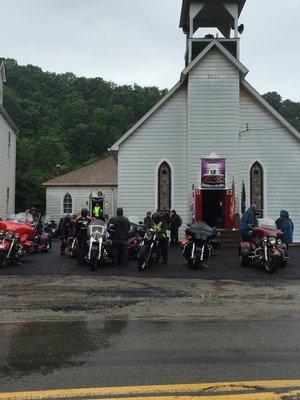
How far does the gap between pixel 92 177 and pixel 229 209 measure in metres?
25.1

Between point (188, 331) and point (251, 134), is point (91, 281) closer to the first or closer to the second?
point (188, 331)

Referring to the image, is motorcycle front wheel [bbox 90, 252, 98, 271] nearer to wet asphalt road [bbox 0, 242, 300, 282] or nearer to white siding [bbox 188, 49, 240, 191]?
wet asphalt road [bbox 0, 242, 300, 282]

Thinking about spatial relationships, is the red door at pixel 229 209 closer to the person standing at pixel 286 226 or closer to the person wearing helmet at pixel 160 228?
the person standing at pixel 286 226

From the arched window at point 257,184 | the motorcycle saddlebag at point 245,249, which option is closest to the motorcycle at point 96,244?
the motorcycle saddlebag at point 245,249

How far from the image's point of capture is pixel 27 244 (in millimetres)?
18141

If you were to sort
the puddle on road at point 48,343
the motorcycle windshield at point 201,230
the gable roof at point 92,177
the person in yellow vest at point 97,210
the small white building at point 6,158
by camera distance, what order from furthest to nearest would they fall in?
the gable roof at point 92,177, the person in yellow vest at point 97,210, the small white building at point 6,158, the motorcycle windshield at point 201,230, the puddle on road at point 48,343

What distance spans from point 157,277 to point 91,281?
75.3 inches

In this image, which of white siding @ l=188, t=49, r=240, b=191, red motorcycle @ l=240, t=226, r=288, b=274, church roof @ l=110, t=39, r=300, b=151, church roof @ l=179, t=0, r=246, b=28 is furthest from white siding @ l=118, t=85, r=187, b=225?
red motorcycle @ l=240, t=226, r=288, b=274

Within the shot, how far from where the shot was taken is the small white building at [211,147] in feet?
87.6

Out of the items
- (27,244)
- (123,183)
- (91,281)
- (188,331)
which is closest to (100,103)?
(123,183)

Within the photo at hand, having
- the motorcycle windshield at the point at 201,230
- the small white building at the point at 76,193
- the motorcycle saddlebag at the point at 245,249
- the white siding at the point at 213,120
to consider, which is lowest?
the motorcycle saddlebag at the point at 245,249

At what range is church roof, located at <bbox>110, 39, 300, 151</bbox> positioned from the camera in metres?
26.6

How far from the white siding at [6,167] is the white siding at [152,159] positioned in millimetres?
10063

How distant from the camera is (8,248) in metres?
15.2
